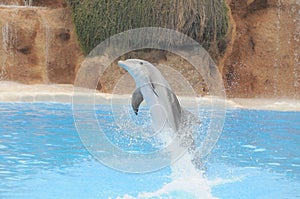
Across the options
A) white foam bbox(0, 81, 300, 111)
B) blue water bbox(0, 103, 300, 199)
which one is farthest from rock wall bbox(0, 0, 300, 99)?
blue water bbox(0, 103, 300, 199)

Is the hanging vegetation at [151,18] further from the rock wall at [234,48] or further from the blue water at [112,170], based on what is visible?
the blue water at [112,170]

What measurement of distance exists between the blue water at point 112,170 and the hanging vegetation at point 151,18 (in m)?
4.86

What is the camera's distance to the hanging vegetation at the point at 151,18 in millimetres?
13227

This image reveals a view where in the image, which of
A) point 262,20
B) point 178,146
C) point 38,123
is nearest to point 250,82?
point 262,20

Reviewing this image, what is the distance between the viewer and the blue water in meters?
4.89

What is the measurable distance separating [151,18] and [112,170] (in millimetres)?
8028

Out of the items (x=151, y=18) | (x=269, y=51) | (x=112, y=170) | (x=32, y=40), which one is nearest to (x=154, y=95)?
(x=112, y=170)

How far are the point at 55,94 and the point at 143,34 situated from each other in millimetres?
2967

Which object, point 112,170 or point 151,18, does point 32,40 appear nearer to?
point 151,18

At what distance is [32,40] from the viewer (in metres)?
14.3

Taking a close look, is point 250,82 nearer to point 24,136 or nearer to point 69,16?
point 69,16

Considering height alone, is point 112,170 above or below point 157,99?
below

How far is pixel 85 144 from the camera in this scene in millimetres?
6930

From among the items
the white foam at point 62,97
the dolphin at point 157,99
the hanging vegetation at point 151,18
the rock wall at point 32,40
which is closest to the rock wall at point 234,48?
the rock wall at point 32,40
